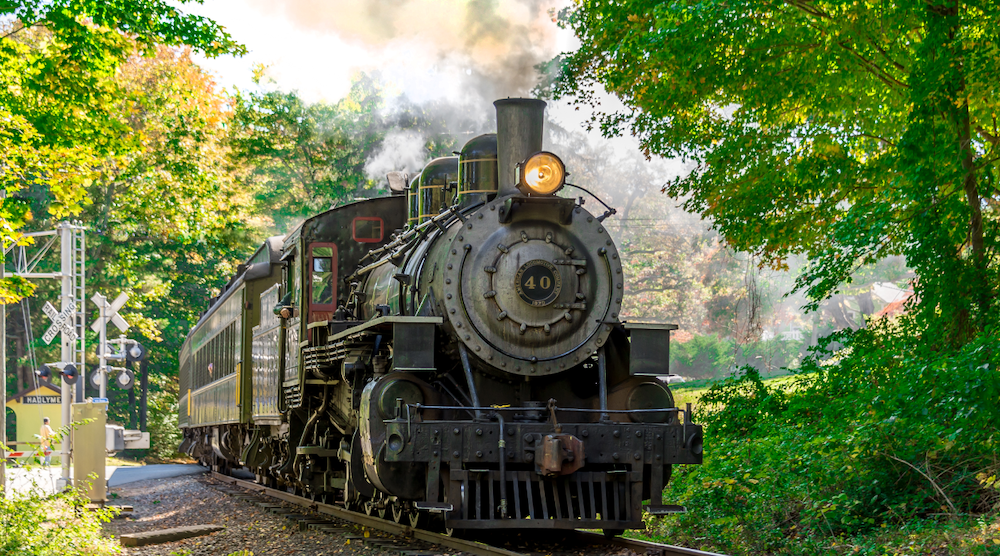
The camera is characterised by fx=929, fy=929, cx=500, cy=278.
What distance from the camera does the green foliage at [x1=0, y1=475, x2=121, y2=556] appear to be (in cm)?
688

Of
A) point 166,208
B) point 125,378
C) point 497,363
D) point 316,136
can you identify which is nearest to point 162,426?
point 316,136

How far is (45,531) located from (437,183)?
4.72 m

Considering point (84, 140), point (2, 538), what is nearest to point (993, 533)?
point (2, 538)

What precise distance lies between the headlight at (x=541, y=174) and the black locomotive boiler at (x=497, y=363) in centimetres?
1

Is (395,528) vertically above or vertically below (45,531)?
below

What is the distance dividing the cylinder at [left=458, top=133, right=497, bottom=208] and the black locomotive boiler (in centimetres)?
1

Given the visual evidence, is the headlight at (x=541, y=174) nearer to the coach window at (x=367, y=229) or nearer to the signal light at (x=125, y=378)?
the coach window at (x=367, y=229)

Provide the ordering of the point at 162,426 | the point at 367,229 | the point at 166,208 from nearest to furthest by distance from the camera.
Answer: the point at 367,229
the point at 166,208
the point at 162,426

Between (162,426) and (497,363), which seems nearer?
(497,363)

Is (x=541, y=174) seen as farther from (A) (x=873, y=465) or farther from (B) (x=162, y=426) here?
(B) (x=162, y=426)

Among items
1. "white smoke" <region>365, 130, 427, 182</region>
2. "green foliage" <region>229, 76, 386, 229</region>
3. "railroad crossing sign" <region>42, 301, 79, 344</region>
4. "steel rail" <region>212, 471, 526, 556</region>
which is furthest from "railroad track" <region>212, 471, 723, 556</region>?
"green foliage" <region>229, 76, 386, 229</region>

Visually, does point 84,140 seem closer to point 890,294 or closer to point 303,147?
point 303,147

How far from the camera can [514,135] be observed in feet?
26.2

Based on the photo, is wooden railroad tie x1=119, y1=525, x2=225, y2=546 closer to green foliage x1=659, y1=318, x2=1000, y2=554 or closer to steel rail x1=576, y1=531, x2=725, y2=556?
steel rail x1=576, y1=531, x2=725, y2=556
